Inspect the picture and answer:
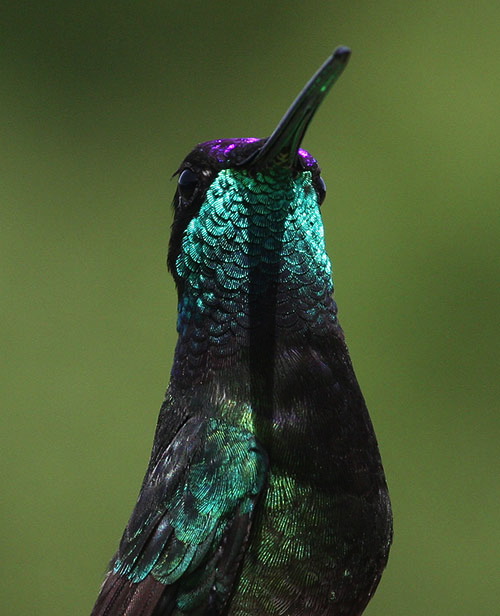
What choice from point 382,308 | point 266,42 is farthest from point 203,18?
point 382,308

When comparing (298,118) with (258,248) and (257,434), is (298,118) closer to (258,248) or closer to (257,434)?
(258,248)

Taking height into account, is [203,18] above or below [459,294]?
above

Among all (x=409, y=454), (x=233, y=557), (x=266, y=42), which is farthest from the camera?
(x=266, y=42)

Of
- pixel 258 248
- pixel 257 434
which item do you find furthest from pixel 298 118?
pixel 257 434

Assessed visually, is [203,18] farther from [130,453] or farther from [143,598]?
[143,598]

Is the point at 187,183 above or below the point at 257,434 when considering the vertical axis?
above

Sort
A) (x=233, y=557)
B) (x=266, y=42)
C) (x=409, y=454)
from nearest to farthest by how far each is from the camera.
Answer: (x=233, y=557)
(x=409, y=454)
(x=266, y=42)

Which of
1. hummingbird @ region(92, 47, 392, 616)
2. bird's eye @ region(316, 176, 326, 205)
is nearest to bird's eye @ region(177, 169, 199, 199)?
hummingbird @ region(92, 47, 392, 616)
